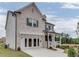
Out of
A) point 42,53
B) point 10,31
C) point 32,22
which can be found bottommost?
point 42,53

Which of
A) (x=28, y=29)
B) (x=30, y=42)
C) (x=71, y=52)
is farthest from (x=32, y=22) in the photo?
(x=71, y=52)

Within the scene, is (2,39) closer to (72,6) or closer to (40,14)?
(40,14)

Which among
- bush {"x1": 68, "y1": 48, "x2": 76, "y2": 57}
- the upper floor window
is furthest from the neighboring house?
bush {"x1": 68, "y1": 48, "x2": 76, "y2": 57}

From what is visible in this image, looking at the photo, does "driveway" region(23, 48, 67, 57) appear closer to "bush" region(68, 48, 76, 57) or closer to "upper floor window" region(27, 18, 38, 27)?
"bush" region(68, 48, 76, 57)

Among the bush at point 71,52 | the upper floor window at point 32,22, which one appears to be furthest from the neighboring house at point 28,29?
the bush at point 71,52

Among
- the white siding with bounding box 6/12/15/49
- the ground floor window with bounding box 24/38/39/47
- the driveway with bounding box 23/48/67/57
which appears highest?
the white siding with bounding box 6/12/15/49

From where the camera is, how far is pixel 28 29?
17.8ft

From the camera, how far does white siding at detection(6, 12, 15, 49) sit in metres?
5.41

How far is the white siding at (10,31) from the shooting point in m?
5.41

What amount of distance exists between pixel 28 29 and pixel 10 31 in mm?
235

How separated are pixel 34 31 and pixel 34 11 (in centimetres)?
26

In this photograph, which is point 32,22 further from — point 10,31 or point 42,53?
point 42,53

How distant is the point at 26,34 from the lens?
5.42 metres

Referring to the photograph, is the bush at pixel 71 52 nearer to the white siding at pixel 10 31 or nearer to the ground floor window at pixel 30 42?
the ground floor window at pixel 30 42
